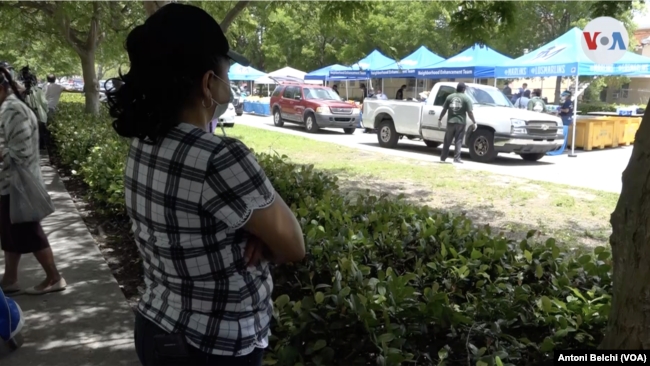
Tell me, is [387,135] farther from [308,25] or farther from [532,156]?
[308,25]

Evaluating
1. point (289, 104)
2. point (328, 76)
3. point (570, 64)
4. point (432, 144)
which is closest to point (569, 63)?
point (570, 64)

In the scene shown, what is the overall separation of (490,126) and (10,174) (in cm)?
1095

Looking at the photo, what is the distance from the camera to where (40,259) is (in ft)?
15.0

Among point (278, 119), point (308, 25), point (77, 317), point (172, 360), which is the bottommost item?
point (77, 317)

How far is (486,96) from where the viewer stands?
48.0ft

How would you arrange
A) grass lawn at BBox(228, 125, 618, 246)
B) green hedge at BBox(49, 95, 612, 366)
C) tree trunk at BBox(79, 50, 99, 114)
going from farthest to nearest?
1. tree trunk at BBox(79, 50, 99, 114)
2. grass lawn at BBox(228, 125, 618, 246)
3. green hedge at BBox(49, 95, 612, 366)

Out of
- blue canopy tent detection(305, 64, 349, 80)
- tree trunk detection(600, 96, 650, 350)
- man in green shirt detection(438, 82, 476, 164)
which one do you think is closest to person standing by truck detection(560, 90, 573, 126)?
man in green shirt detection(438, 82, 476, 164)

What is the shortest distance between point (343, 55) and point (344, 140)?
22082 mm

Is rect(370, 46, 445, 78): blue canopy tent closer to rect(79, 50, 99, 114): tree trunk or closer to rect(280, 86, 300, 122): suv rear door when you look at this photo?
rect(280, 86, 300, 122): suv rear door

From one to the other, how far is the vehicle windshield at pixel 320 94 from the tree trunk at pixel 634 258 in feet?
68.2

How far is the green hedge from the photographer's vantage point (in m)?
2.30

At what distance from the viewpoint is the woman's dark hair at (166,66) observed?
5.10 ft

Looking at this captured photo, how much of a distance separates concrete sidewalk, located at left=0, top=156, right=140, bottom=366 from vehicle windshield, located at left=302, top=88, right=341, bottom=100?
17.0 metres

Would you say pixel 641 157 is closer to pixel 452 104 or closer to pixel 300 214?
pixel 300 214
